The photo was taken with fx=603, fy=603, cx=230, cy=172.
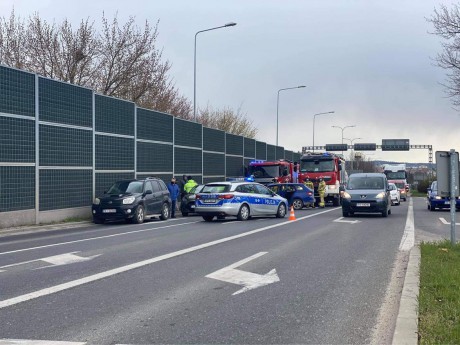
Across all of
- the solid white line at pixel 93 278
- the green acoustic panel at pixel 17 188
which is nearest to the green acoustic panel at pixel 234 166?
the green acoustic panel at pixel 17 188

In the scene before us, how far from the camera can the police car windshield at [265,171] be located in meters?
36.8

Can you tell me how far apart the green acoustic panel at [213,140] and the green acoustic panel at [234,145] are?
1.57 meters

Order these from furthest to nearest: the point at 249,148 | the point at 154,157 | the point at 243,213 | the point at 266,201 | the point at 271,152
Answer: the point at 271,152 < the point at 249,148 < the point at 154,157 < the point at 266,201 < the point at 243,213

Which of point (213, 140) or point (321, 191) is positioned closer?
point (321, 191)

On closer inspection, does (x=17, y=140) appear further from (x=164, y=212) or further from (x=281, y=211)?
(x=281, y=211)

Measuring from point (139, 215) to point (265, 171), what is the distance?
1499 centimetres

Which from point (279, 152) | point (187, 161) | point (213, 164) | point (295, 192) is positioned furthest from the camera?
point (279, 152)

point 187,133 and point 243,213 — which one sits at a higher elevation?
point 187,133

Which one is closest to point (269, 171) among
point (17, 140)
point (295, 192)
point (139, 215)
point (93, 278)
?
point (295, 192)

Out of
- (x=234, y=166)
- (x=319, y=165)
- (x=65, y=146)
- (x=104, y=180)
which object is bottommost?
(x=104, y=180)

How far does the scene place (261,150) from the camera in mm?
57000

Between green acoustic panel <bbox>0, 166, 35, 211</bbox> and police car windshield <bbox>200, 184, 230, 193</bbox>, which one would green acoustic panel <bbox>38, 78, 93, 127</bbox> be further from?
police car windshield <bbox>200, 184, 230, 193</bbox>

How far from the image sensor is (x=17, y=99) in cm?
2078

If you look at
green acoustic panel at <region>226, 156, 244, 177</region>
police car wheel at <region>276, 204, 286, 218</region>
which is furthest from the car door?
green acoustic panel at <region>226, 156, 244, 177</region>
